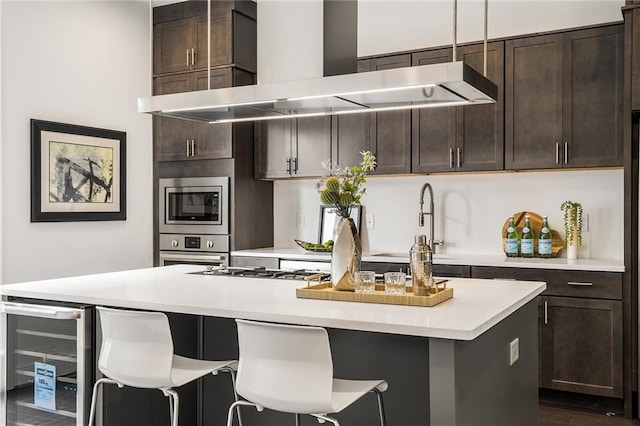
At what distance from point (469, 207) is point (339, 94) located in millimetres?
2250

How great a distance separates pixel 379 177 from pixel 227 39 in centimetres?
166

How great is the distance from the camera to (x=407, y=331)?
6.50ft

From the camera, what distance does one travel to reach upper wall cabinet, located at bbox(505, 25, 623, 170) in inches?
158

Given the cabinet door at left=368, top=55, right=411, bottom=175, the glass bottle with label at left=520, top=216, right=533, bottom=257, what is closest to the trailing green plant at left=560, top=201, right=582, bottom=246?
the glass bottle with label at left=520, top=216, right=533, bottom=257

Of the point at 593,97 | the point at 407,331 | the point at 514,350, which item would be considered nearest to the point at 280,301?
the point at 407,331

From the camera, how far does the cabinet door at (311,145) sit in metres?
4.99

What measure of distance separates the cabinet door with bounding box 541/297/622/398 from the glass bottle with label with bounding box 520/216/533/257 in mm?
510

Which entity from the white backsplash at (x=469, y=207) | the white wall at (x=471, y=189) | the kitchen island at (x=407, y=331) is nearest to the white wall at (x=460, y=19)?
the white wall at (x=471, y=189)

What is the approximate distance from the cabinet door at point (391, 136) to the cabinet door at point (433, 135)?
54 millimetres

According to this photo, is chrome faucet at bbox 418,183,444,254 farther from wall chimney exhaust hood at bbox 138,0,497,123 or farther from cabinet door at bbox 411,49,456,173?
wall chimney exhaust hood at bbox 138,0,497,123

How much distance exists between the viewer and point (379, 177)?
4.99 meters

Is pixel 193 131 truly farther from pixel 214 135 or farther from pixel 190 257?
pixel 190 257

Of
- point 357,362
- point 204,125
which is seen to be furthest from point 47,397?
point 204,125

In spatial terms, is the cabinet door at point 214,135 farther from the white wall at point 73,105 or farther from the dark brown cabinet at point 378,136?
the dark brown cabinet at point 378,136
